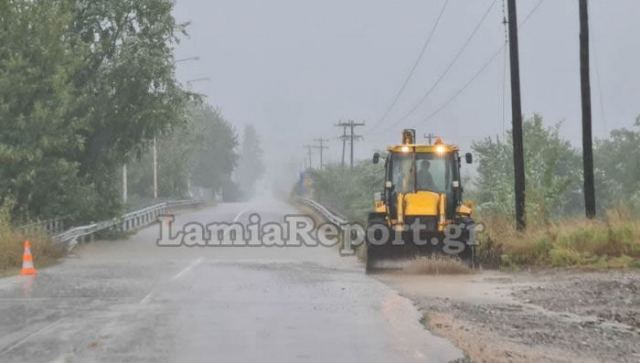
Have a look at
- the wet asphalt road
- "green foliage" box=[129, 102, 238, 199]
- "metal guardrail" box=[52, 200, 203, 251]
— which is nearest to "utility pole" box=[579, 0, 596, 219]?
the wet asphalt road

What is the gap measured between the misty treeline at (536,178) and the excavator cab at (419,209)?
5.32 meters

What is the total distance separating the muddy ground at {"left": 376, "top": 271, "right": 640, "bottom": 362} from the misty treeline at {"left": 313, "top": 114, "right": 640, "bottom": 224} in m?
7.15

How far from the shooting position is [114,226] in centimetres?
3497

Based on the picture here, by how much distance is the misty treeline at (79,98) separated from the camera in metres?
27.6

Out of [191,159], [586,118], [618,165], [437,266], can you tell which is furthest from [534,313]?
[191,159]

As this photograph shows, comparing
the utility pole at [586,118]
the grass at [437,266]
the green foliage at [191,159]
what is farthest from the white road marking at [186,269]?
the green foliage at [191,159]

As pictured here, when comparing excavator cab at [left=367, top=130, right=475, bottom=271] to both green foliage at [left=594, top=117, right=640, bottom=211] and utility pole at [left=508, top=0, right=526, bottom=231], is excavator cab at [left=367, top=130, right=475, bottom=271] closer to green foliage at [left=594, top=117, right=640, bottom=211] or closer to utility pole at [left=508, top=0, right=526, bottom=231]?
utility pole at [left=508, top=0, right=526, bottom=231]

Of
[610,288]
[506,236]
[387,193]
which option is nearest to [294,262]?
[387,193]

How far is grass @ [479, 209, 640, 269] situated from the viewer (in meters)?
20.2

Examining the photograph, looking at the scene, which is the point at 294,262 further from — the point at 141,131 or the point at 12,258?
the point at 141,131

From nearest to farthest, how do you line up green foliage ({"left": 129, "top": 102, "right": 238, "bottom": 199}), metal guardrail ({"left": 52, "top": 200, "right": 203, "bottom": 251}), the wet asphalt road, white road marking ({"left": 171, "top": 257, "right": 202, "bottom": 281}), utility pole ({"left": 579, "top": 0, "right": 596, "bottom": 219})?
1. the wet asphalt road
2. white road marking ({"left": 171, "top": 257, "right": 202, "bottom": 281})
3. utility pole ({"left": 579, "top": 0, "right": 596, "bottom": 219})
4. metal guardrail ({"left": 52, "top": 200, "right": 203, "bottom": 251})
5. green foliage ({"left": 129, "top": 102, "right": 238, "bottom": 199})

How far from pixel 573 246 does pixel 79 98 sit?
18.1 m

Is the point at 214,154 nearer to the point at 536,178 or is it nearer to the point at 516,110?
the point at 536,178

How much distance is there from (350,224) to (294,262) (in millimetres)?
5813
